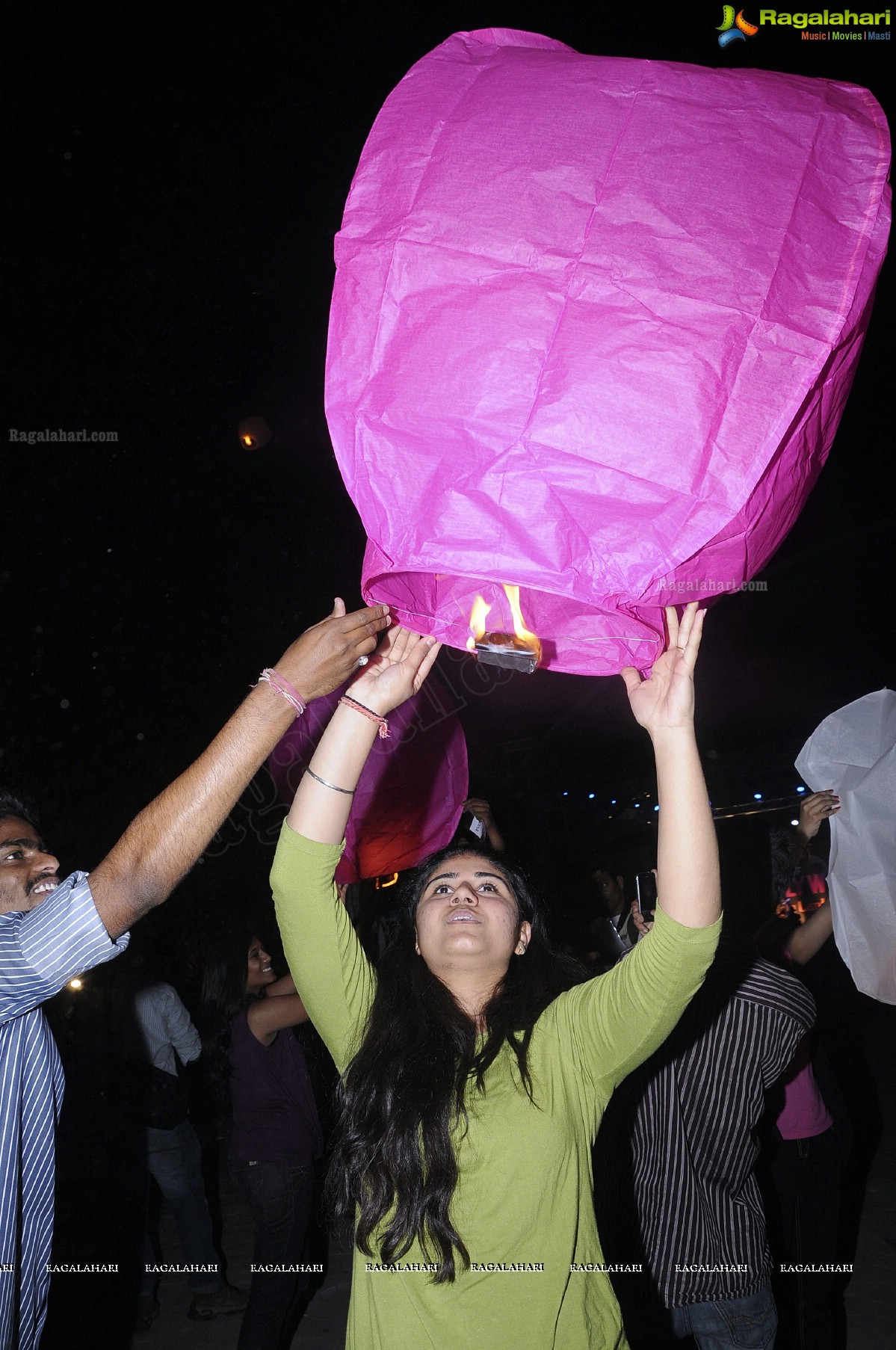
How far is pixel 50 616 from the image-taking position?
7703 mm

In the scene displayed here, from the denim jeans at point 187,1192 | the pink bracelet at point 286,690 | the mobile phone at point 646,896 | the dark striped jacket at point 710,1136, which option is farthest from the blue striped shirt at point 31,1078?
the denim jeans at point 187,1192

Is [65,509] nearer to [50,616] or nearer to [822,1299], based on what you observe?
[50,616]

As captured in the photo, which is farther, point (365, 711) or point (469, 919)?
point (469, 919)

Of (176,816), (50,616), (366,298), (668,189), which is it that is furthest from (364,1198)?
(50,616)

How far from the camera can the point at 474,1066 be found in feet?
5.48

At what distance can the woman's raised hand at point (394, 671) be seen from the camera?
65.0 inches

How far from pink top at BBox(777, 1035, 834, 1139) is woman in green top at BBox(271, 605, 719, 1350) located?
185 cm

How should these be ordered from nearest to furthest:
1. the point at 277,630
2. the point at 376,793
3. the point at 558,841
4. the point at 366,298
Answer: the point at 366,298
the point at 376,793
the point at 277,630
the point at 558,841

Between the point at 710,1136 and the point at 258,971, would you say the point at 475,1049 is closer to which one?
the point at 710,1136

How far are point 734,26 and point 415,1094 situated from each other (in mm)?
3107

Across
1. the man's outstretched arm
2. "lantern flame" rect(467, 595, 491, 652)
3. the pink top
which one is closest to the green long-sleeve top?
the man's outstretched arm

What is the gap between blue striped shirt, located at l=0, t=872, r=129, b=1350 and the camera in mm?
1455

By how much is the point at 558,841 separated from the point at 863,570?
10.5 metres

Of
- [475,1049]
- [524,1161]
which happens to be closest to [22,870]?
[475,1049]
